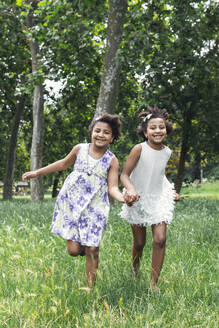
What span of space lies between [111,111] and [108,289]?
6886 mm

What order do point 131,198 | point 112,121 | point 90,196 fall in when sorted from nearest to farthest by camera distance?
1. point 131,198
2. point 90,196
3. point 112,121

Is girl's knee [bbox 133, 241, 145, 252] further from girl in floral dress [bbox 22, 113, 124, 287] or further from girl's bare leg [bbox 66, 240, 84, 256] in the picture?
girl's bare leg [bbox 66, 240, 84, 256]

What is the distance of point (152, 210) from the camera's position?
404 cm

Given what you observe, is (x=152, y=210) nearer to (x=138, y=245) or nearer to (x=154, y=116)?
(x=138, y=245)

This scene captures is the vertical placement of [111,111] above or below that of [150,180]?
above

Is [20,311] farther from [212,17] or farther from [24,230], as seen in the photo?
[212,17]

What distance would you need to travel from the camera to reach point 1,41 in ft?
49.6

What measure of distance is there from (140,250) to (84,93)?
1222 cm

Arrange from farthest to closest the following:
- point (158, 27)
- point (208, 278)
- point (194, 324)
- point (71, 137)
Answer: point (71, 137), point (158, 27), point (208, 278), point (194, 324)

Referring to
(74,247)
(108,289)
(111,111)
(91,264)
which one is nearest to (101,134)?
(74,247)

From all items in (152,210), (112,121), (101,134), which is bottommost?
(152,210)

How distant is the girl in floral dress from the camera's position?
376 centimetres

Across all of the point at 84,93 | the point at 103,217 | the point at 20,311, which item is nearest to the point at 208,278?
the point at 103,217

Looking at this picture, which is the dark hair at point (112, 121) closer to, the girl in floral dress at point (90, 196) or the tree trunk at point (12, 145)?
the girl in floral dress at point (90, 196)
